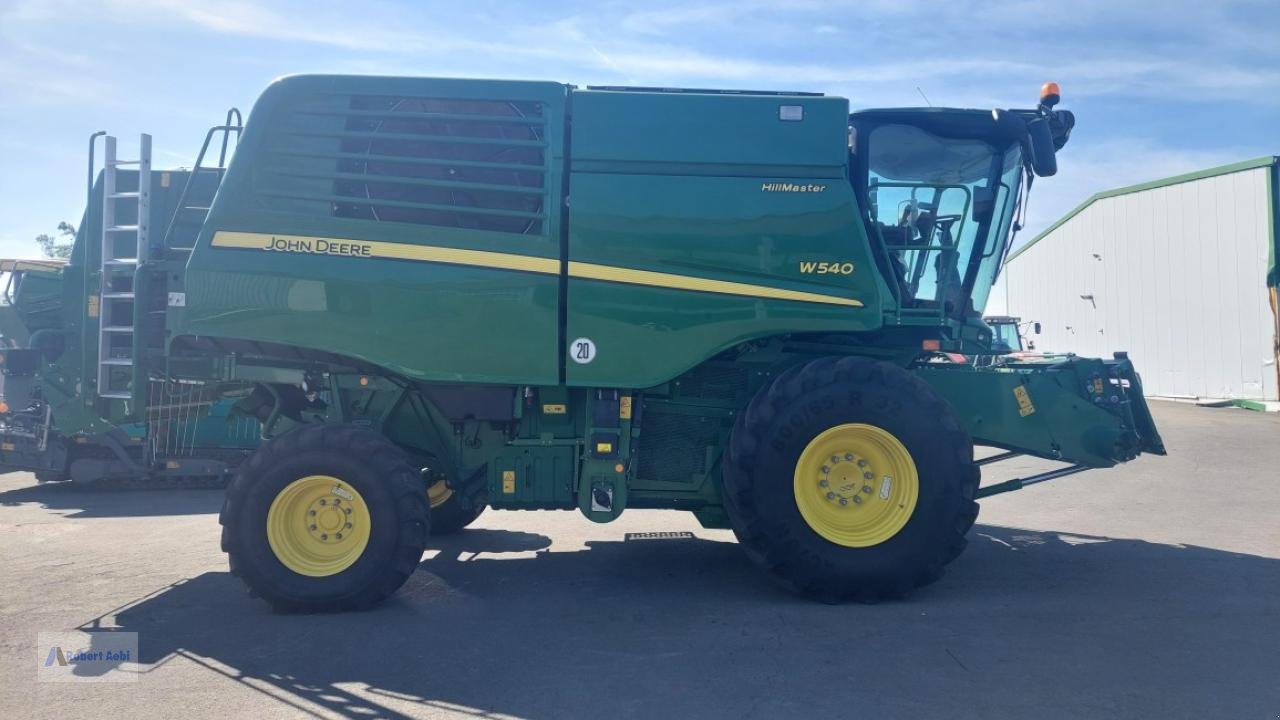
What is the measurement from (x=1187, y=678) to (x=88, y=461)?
1098 centimetres

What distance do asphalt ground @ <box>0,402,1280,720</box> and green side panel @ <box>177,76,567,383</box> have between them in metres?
1.63

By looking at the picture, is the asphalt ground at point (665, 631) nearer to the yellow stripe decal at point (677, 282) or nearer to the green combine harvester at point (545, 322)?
the green combine harvester at point (545, 322)

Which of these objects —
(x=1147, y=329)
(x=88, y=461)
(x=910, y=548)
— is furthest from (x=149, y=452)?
(x=1147, y=329)

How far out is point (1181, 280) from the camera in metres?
23.9

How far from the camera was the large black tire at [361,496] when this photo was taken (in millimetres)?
5488

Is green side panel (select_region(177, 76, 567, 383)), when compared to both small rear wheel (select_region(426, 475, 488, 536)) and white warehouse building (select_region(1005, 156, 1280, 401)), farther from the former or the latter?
white warehouse building (select_region(1005, 156, 1280, 401))

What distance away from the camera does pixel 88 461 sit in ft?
34.4

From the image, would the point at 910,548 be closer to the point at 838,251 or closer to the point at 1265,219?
the point at 838,251

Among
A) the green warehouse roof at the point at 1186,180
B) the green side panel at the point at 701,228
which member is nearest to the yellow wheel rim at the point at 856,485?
the green side panel at the point at 701,228

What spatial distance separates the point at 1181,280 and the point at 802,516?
75.0 feet

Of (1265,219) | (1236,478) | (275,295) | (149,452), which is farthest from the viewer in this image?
(1265,219)

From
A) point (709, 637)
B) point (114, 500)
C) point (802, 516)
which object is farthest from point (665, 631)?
point (114, 500)

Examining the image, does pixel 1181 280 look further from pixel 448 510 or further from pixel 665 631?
pixel 665 631

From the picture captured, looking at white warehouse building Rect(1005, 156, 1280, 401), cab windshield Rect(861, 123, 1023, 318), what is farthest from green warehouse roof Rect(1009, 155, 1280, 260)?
cab windshield Rect(861, 123, 1023, 318)
